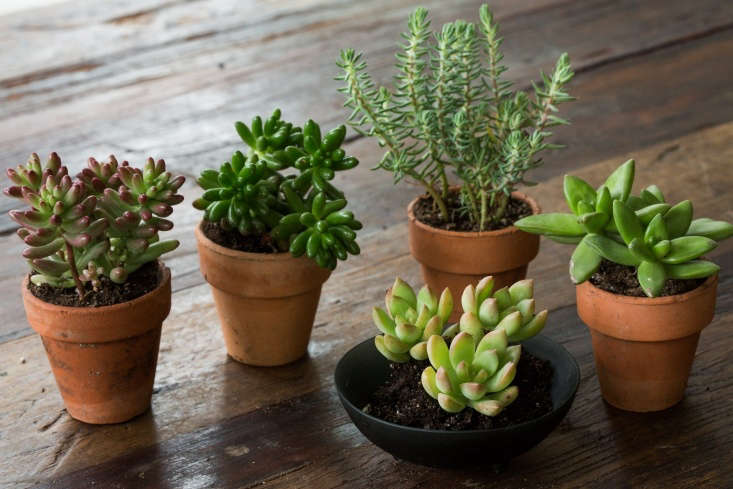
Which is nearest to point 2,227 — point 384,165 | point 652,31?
point 384,165

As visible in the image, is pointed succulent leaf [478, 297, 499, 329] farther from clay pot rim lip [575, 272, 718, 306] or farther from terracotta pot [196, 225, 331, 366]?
terracotta pot [196, 225, 331, 366]

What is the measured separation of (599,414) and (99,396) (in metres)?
0.73

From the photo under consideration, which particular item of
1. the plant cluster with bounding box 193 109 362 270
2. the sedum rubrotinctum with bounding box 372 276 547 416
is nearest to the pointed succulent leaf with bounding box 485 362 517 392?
the sedum rubrotinctum with bounding box 372 276 547 416

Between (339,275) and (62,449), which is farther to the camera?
(339,275)

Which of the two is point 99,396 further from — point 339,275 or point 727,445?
point 727,445

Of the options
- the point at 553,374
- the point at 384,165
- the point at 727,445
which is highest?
the point at 384,165

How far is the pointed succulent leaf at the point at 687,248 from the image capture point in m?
1.37

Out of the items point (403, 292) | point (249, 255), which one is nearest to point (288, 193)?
point (249, 255)

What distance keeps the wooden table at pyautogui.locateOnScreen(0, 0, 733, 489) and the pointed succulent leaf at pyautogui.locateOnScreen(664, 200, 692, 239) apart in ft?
0.89

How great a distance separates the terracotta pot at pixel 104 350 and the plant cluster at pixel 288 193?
0.15 metres

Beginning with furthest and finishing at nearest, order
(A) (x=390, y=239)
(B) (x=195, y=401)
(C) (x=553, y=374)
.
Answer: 1. (A) (x=390, y=239)
2. (B) (x=195, y=401)
3. (C) (x=553, y=374)

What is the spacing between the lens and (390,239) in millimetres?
2033

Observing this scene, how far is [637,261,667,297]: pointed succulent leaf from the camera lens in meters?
1.38

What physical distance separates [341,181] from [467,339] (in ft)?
3.53
